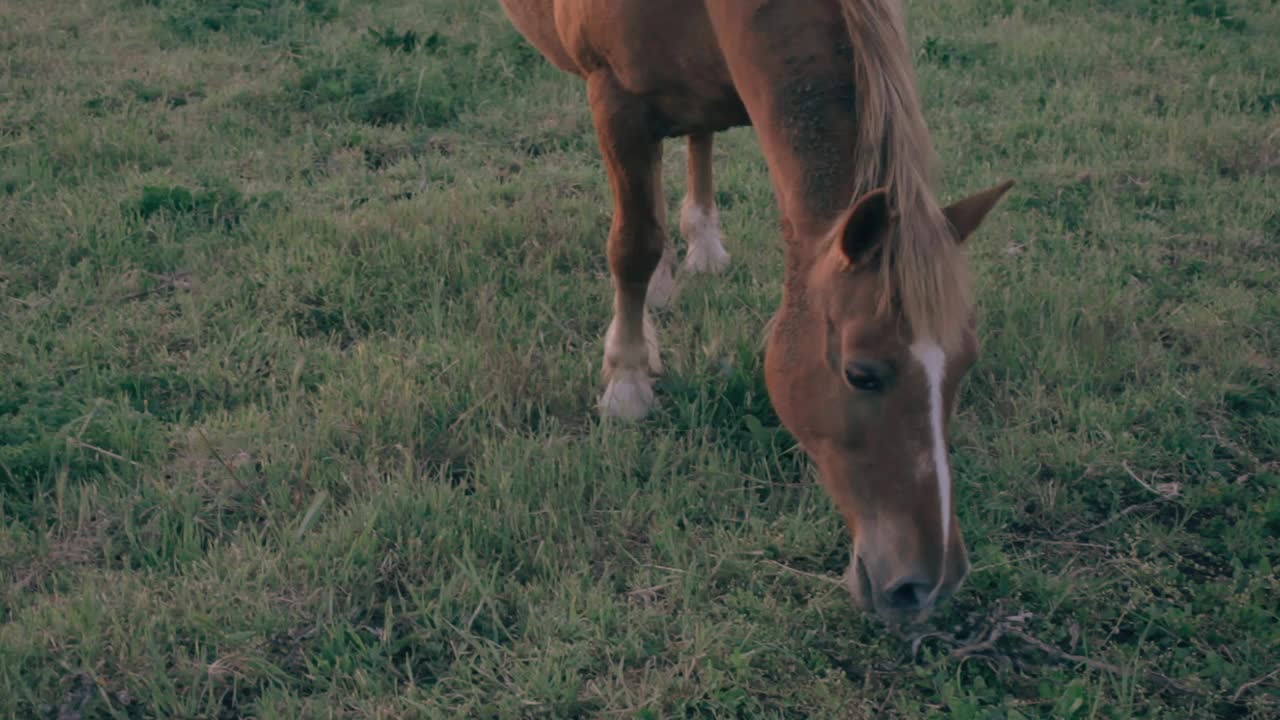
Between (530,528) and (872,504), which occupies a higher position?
(872,504)

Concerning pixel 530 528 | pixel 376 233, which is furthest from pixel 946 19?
pixel 530 528

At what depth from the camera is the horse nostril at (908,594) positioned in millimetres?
2086

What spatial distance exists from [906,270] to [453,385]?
5.51 ft

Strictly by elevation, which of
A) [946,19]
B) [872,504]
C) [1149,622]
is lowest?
[1149,622]

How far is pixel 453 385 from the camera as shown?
128 inches

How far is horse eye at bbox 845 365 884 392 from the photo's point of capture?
213 cm

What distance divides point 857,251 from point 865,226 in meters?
0.09

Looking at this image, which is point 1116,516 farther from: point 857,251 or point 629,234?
point 629,234

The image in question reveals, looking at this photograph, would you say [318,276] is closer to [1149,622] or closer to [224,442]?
[224,442]

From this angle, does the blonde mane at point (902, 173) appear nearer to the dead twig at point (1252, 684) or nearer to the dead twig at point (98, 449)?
the dead twig at point (1252, 684)

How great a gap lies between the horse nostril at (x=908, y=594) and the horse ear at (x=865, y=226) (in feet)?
2.20

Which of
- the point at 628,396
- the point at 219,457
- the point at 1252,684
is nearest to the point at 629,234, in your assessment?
the point at 628,396

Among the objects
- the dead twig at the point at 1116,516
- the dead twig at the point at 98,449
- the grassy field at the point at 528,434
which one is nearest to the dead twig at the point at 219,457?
the grassy field at the point at 528,434

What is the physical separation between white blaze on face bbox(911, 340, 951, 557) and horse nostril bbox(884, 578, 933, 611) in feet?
0.27
